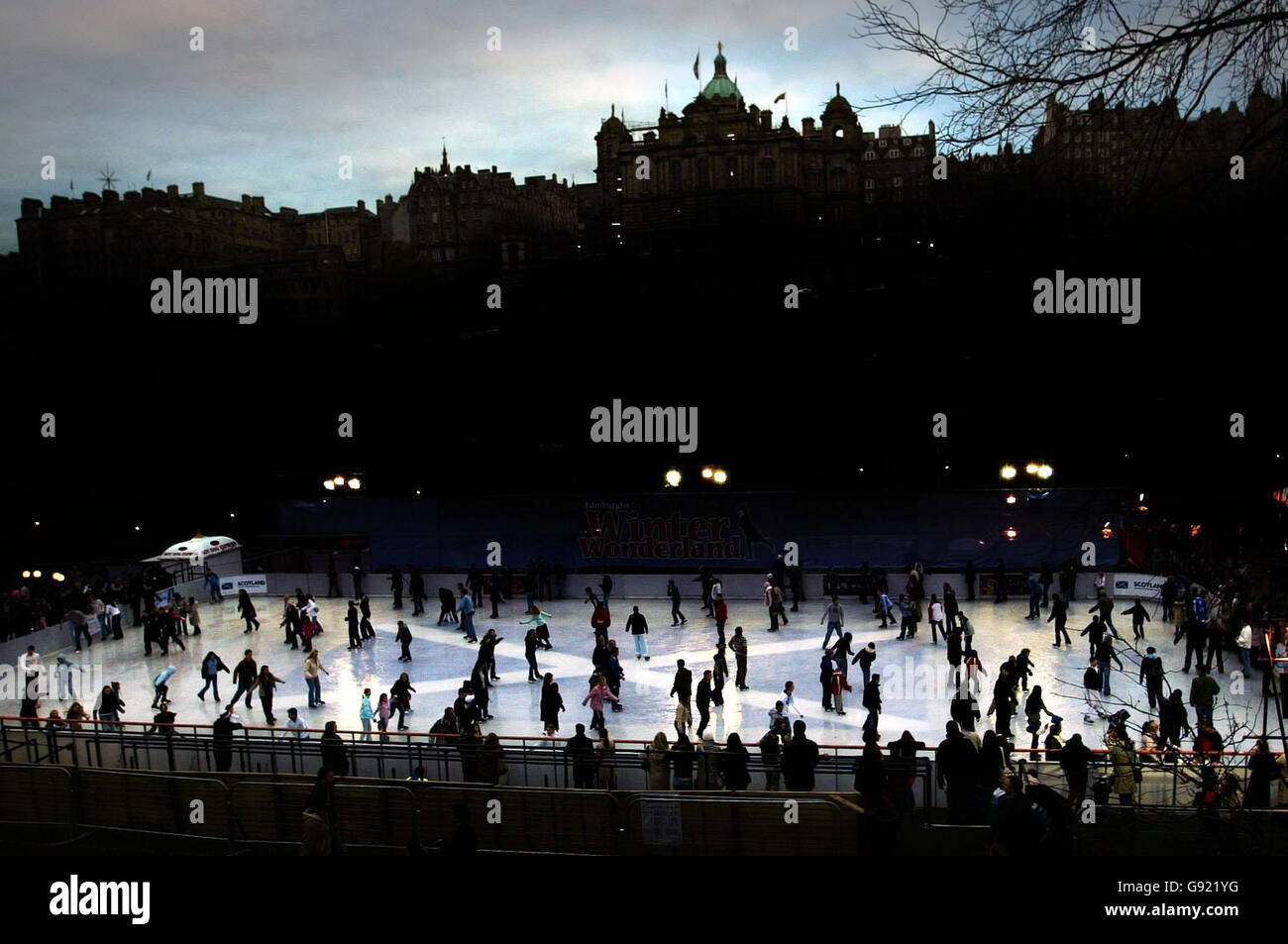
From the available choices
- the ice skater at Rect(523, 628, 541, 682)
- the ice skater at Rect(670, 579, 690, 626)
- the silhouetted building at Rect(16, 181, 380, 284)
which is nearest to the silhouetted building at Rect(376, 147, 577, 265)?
the silhouetted building at Rect(16, 181, 380, 284)

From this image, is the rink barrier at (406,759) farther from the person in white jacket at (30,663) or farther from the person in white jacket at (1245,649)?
the person in white jacket at (1245,649)

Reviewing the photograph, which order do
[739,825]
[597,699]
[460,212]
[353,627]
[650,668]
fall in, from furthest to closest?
[460,212], [353,627], [650,668], [597,699], [739,825]

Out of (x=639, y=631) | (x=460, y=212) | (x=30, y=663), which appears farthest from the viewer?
(x=460, y=212)

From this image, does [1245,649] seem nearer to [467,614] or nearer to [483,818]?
[483,818]

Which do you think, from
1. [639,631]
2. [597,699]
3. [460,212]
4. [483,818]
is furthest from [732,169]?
[483,818]

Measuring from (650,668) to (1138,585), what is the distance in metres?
12.8

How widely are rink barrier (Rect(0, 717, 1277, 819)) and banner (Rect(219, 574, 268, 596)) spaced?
16006mm

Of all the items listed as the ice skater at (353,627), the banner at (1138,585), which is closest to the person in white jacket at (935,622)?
the banner at (1138,585)

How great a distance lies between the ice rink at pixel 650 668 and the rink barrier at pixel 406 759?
9.20ft

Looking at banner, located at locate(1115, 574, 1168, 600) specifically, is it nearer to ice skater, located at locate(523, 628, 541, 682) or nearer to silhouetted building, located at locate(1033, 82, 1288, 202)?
ice skater, located at locate(523, 628, 541, 682)

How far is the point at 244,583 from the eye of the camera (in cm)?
3158

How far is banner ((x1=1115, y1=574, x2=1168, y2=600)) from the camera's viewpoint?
1024 inches
